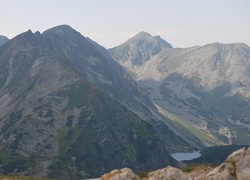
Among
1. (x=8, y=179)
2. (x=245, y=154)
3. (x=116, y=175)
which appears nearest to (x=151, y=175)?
(x=116, y=175)

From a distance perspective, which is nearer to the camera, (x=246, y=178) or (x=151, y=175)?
(x=246, y=178)

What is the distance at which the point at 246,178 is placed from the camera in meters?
29.7

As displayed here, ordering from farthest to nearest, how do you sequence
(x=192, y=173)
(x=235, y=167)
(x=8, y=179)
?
(x=8, y=179), (x=192, y=173), (x=235, y=167)

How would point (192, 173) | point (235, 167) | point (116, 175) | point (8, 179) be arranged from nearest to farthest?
point (116, 175)
point (235, 167)
point (192, 173)
point (8, 179)

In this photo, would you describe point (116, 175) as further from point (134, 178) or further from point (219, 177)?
point (219, 177)

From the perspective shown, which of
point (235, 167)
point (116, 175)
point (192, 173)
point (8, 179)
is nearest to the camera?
point (116, 175)

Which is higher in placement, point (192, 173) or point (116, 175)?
point (116, 175)

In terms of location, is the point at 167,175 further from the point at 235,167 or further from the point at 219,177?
the point at 235,167

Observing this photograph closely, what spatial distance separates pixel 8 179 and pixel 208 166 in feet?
85.4

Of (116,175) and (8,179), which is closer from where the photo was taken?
(116,175)

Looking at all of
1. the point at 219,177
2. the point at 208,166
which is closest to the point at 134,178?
the point at 219,177

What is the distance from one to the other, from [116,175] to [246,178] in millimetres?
11748

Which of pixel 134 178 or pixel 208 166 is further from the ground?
pixel 134 178

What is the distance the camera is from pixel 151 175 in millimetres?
32344
